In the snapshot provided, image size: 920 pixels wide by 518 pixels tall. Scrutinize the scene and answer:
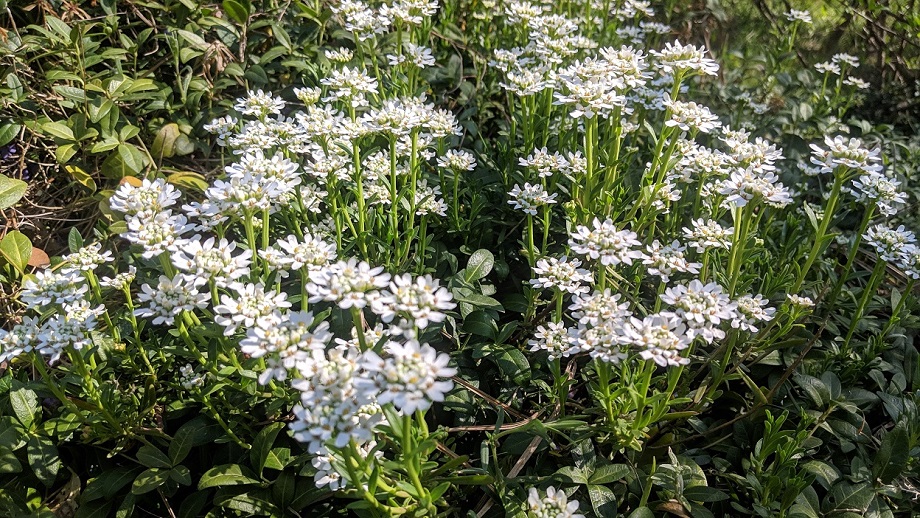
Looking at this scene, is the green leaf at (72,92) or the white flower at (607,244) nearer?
the white flower at (607,244)

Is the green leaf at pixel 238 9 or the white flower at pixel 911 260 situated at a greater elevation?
the green leaf at pixel 238 9

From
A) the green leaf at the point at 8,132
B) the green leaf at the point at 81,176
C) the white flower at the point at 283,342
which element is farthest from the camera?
the green leaf at the point at 81,176

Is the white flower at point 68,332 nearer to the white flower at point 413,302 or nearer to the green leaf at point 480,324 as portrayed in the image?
the white flower at point 413,302

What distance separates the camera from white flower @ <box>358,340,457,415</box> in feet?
5.31

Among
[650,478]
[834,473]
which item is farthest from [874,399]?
[650,478]

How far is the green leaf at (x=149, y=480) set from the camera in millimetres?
2365

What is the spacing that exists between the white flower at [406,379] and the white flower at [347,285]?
21 cm

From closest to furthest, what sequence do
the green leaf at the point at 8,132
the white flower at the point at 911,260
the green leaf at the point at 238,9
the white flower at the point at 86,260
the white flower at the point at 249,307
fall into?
the white flower at the point at 249,307 < the white flower at the point at 86,260 < the white flower at the point at 911,260 < the green leaf at the point at 8,132 < the green leaf at the point at 238,9

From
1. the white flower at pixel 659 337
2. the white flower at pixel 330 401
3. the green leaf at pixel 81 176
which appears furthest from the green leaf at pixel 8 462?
the white flower at pixel 659 337

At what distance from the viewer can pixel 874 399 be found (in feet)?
9.23

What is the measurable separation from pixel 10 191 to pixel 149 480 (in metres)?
1.71

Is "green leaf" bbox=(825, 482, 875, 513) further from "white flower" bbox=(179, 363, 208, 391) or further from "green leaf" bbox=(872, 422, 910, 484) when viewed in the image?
"white flower" bbox=(179, 363, 208, 391)

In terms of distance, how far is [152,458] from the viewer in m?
2.45

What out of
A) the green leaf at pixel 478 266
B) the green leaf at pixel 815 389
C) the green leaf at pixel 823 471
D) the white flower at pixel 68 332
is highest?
the white flower at pixel 68 332
